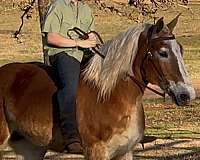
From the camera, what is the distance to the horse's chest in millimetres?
6031

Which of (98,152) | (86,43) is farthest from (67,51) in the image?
(98,152)

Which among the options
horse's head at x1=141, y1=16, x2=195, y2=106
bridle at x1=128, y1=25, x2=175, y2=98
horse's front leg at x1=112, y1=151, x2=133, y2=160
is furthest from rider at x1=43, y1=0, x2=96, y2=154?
horse's head at x1=141, y1=16, x2=195, y2=106

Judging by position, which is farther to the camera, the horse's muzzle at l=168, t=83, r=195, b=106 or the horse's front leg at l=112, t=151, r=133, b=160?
the horse's front leg at l=112, t=151, r=133, b=160

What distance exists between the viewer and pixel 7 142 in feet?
23.8

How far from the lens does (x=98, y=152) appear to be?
6.08m

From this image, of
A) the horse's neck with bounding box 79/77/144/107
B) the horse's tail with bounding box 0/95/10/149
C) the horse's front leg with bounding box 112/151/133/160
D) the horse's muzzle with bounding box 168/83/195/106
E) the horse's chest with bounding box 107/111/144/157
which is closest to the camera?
the horse's muzzle with bounding box 168/83/195/106

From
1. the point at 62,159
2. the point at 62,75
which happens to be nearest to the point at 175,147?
the point at 62,159


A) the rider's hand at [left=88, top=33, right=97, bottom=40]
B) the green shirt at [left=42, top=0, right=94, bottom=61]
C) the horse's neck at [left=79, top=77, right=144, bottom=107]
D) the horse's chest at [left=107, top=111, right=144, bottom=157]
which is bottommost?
the horse's chest at [left=107, top=111, right=144, bottom=157]

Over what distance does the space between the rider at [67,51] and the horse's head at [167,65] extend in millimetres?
729

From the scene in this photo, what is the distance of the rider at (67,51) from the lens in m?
6.43

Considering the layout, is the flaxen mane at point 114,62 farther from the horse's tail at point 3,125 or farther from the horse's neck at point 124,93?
the horse's tail at point 3,125

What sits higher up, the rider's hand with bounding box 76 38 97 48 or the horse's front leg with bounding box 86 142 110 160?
the rider's hand with bounding box 76 38 97 48

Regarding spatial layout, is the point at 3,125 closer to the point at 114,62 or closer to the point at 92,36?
the point at 92,36

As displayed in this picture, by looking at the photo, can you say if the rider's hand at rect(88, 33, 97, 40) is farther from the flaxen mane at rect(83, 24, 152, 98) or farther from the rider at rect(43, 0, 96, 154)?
the flaxen mane at rect(83, 24, 152, 98)
